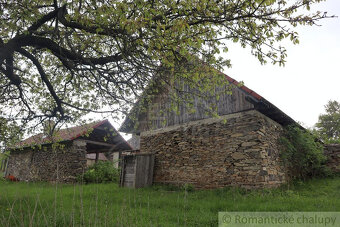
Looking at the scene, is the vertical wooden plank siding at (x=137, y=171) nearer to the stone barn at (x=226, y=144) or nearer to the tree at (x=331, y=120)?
the stone barn at (x=226, y=144)

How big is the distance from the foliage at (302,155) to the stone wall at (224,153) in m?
0.63

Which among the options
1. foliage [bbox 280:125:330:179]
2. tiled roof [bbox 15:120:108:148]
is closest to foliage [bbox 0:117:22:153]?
tiled roof [bbox 15:120:108:148]

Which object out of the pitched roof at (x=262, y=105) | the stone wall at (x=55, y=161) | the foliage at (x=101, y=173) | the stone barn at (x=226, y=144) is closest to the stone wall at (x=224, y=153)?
the stone barn at (x=226, y=144)

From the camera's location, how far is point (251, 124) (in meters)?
7.91

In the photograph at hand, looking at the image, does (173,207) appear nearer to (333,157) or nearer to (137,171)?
(137,171)

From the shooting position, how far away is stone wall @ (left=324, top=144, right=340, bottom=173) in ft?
34.2

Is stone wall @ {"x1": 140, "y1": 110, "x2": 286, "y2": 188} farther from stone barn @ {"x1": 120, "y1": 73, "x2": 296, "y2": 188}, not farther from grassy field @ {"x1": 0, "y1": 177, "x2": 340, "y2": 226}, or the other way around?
grassy field @ {"x1": 0, "y1": 177, "x2": 340, "y2": 226}

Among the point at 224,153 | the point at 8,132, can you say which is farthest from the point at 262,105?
the point at 8,132

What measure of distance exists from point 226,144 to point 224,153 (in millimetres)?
321

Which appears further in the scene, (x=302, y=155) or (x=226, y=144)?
(x=302, y=155)

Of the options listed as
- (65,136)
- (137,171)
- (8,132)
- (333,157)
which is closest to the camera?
(8,132)

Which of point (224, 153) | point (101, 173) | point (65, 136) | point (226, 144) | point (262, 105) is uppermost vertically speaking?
point (262, 105)

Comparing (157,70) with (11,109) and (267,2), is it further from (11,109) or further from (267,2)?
(11,109)

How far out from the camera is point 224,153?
27.3 feet
